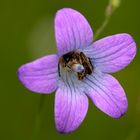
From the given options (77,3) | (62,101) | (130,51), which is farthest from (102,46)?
(77,3)

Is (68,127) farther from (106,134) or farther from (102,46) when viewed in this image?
(106,134)

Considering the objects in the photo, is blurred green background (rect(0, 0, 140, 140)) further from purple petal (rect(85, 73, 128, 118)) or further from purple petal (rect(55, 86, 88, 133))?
purple petal (rect(55, 86, 88, 133))

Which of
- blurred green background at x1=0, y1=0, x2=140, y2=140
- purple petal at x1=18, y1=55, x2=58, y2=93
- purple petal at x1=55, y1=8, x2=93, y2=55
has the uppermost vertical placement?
purple petal at x1=55, y1=8, x2=93, y2=55

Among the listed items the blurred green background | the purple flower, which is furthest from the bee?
the blurred green background

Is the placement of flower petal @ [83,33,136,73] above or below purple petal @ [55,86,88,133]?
above

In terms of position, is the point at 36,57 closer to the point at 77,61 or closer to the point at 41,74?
the point at 77,61

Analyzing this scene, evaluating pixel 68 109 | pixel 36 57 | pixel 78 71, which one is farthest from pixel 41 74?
pixel 36 57

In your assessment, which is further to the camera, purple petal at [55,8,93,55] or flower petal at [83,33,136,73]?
flower petal at [83,33,136,73]
